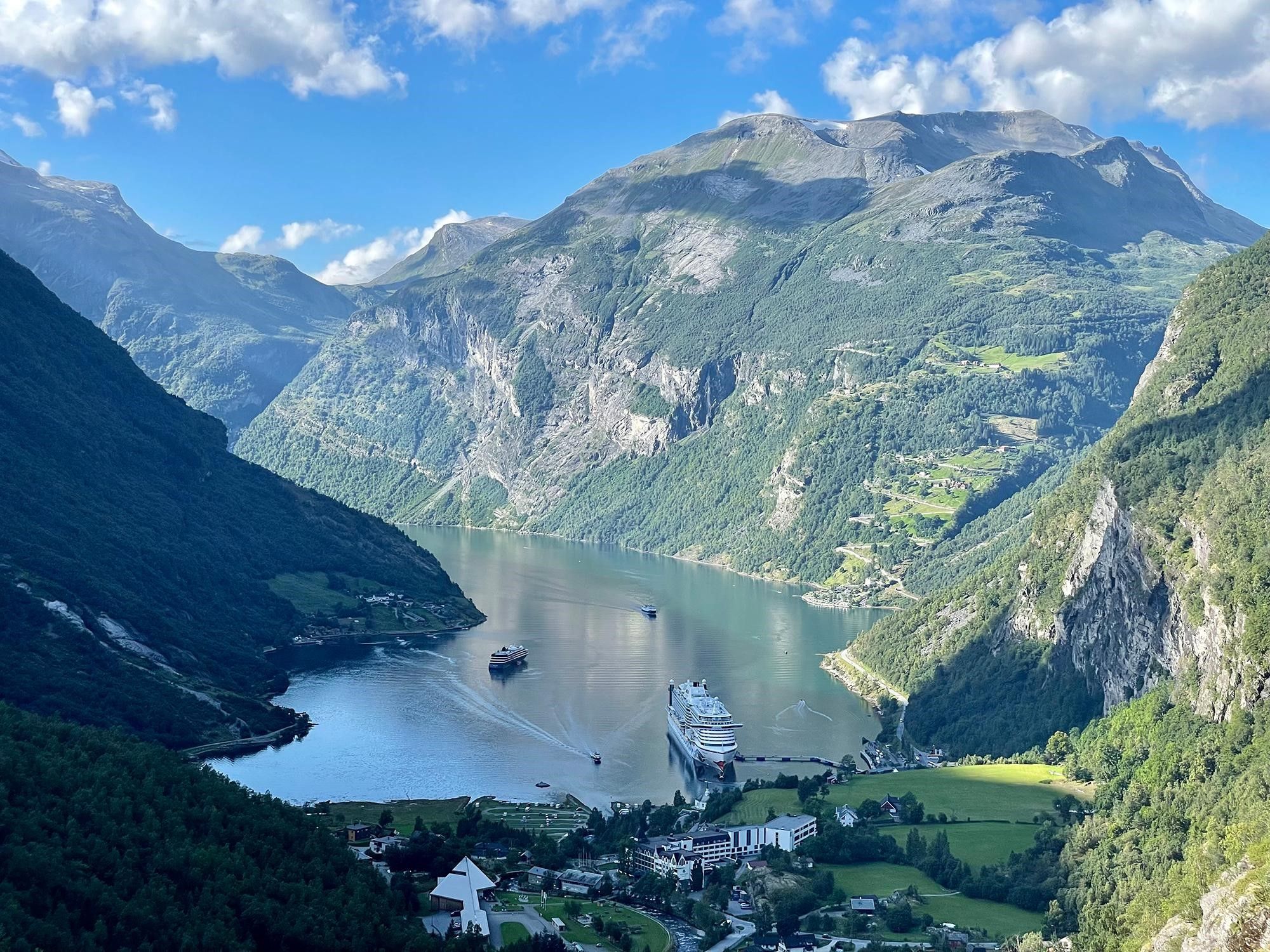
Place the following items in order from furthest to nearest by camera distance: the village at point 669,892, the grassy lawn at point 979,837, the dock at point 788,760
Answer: the dock at point 788,760
the grassy lawn at point 979,837
the village at point 669,892

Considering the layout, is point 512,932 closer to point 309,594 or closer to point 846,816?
point 846,816

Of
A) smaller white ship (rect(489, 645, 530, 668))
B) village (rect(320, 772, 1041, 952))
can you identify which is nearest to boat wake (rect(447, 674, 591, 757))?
smaller white ship (rect(489, 645, 530, 668))

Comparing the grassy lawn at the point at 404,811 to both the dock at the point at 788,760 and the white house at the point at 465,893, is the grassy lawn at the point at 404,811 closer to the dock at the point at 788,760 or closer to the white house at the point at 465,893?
the white house at the point at 465,893

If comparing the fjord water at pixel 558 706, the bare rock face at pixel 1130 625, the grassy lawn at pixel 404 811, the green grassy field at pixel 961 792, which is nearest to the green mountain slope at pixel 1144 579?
the bare rock face at pixel 1130 625

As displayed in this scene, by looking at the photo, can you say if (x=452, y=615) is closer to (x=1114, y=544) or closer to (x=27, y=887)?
(x=1114, y=544)

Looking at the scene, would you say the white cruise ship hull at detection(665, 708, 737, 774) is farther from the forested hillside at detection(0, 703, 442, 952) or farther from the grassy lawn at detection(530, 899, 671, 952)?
the forested hillside at detection(0, 703, 442, 952)
